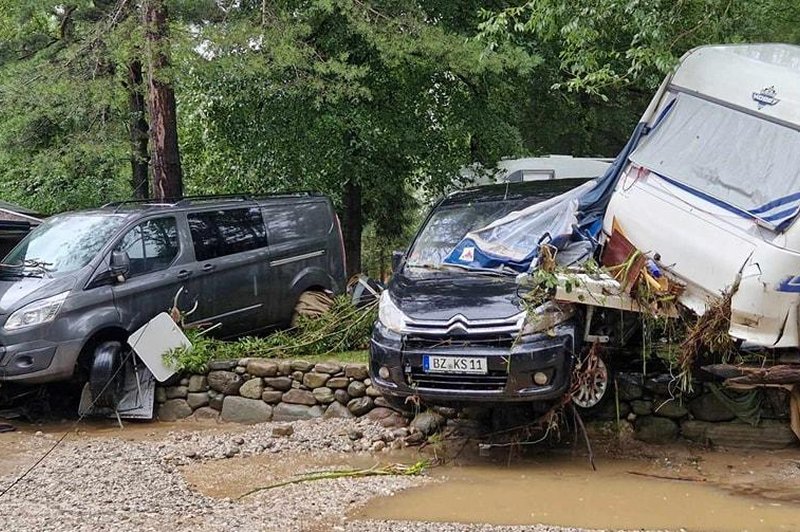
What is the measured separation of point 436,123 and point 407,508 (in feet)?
29.6

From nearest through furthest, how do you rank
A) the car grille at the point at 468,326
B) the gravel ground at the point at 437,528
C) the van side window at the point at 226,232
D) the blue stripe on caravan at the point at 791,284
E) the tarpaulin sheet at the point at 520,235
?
the gravel ground at the point at 437,528 < the blue stripe on caravan at the point at 791,284 < the car grille at the point at 468,326 < the tarpaulin sheet at the point at 520,235 < the van side window at the point at 226,232

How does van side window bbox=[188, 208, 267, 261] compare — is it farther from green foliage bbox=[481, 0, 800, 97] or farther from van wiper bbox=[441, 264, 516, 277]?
green foliage bbox=[481, 0, 800, 97]

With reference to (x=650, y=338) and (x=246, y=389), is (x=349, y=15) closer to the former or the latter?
(x=246, y=389)

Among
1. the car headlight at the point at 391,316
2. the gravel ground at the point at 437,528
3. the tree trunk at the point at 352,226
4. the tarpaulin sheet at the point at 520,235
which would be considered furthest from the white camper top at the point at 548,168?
the gravel ground at the point at 437,528

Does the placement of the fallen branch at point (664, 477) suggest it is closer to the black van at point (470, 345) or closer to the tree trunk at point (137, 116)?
the black van at point (470, 345)

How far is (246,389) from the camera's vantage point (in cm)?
763

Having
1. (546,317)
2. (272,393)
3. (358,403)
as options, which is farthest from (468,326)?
(272,393)

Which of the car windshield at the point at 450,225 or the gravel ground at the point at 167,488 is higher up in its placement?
the car windshield at the point at 450,225

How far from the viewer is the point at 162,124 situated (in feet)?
34.8

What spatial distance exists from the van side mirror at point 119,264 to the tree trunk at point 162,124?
2.56m

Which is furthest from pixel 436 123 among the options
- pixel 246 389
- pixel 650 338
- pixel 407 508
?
pixel 407 508

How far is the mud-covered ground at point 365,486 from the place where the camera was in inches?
180

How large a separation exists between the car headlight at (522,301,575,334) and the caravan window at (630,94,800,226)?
1425 millimetres

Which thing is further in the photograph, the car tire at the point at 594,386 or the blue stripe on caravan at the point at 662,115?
the blue stripe on caravan at the point at 662,115
